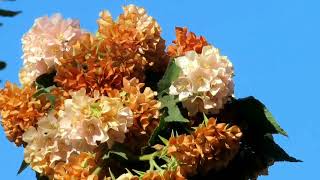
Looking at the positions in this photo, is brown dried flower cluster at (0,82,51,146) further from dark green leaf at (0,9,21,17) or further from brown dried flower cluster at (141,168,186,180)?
dark green leaf at (0,9,21,17)

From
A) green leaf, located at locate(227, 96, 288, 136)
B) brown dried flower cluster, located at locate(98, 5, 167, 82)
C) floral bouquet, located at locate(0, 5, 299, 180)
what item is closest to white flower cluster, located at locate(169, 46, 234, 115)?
floral bouquet, located at locate(0, 5, 299, 180)

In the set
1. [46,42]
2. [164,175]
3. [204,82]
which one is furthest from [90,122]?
[46,42]

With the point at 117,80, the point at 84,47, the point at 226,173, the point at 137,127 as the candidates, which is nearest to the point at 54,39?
the point at 84,47

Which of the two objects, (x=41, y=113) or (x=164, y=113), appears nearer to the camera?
(x=164, y=113)

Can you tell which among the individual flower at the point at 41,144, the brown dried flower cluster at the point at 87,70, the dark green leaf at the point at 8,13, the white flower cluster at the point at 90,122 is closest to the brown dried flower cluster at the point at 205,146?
the white flower cluster at the point at 90,122

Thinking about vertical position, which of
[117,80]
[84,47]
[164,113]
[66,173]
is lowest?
[66,173]

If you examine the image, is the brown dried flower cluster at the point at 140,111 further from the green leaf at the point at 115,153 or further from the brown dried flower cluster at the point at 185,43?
the brown dried flower cluster at the point at 185,43

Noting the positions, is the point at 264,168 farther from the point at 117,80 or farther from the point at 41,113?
the point at 41,113

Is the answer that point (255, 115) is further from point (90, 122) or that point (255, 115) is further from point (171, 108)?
point (90, 122)
